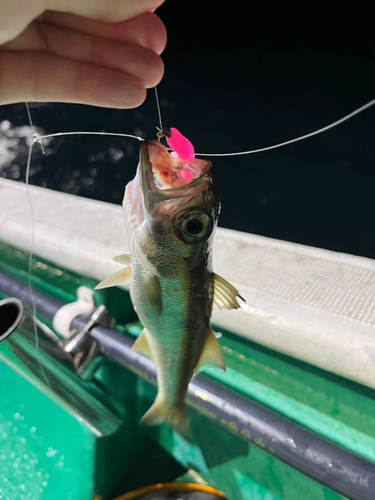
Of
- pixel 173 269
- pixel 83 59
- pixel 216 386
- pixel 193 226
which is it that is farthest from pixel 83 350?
pixel 83 59

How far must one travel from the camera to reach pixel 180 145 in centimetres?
101

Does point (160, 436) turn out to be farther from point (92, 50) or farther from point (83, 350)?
point (92, 50)

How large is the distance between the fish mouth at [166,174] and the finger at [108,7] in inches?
23.7

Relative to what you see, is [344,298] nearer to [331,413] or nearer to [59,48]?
[331,413]

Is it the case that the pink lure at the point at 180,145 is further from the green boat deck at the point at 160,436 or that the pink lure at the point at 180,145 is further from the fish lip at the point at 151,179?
the green boat deck at the point at 160,436

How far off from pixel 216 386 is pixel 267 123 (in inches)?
437

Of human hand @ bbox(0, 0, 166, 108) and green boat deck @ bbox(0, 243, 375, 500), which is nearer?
human hand @ bbox(0, 0, 166, 108)

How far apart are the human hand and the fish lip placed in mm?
692

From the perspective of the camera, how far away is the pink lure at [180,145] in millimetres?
996

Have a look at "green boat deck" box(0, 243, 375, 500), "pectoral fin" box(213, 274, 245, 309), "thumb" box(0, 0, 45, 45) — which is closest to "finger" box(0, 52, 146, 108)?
"thumb" box(0, 0, 45, 45)

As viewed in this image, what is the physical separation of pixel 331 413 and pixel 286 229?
18.3 ft

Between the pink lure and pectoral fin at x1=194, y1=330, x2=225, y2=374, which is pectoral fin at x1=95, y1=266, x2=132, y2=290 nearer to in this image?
pectoral fin at x1=194, y1=330, x2=225, y2=374

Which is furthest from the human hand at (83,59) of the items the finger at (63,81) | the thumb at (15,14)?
the thumb at (15,14)

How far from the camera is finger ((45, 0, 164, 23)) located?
117 cm
